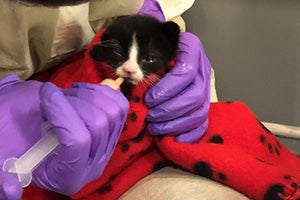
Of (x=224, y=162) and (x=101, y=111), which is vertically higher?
(x=101, y=111)

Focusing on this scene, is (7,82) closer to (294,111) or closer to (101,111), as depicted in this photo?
(101,111)

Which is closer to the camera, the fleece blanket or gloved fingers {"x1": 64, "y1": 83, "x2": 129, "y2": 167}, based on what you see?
gloved fingers {"x1": 64, "y1": 83, "x2": 129, "y2": 167}

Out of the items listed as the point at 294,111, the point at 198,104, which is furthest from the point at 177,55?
the point at 294,111

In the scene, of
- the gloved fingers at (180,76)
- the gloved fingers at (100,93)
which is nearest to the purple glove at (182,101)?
the gloved fingers at (180,76)

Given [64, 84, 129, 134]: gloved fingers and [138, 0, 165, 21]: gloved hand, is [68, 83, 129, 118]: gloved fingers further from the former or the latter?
[138, 0, 165, 21]: gloved hand

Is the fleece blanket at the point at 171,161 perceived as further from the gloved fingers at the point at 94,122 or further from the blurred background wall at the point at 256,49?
the blurred background wall at the point at 256,49

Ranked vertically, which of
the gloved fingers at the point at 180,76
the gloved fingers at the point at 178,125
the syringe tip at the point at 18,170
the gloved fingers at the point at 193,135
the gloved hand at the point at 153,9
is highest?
the syringe tip at the point at 18,170

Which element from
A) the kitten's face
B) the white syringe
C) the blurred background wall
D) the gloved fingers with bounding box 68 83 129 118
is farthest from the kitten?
the blurred background wall
